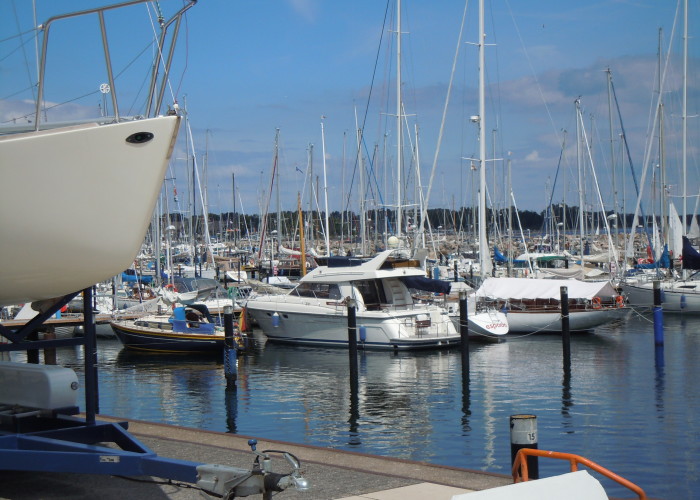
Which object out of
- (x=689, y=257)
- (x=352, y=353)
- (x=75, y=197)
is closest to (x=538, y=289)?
(x=689, y=257)

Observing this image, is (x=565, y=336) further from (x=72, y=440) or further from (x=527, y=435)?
(x=72, y=440)

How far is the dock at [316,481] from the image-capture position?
26.0 feet

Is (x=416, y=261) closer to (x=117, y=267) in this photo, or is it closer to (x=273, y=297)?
(x=273, y=297)

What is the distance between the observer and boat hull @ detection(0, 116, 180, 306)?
7180mm

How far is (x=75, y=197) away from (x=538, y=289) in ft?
87.5

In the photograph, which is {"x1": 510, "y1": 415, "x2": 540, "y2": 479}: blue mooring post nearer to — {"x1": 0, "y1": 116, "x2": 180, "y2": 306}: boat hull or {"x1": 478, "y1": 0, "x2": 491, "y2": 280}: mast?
{"x1": 0, "y1": 116, "x2": 180, "y2": 306}: boat hull

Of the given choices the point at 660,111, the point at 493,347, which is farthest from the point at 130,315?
the point at 660,111

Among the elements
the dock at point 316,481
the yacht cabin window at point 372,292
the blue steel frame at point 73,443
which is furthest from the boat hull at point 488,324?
the blue steel frame at point 73,443

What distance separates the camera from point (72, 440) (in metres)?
8.16

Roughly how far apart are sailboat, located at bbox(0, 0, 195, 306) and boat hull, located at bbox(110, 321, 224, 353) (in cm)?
2029

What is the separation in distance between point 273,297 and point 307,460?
73.0 ft

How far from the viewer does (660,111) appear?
46.7 m

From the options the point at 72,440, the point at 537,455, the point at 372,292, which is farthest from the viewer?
the point at 372,292

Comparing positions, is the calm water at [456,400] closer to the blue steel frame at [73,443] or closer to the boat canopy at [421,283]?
the boat canopy at [421,283]
